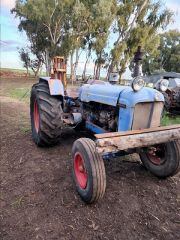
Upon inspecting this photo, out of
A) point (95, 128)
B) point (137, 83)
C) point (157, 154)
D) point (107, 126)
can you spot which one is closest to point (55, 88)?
point (95, 128)

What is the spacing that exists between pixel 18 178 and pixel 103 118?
1.59m

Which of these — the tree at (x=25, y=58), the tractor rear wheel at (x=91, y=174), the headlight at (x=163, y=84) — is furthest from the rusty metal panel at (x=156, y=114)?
the tree at (x=25, y=58)

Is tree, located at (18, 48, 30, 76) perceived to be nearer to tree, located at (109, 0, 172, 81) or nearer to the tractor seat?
tree, located at (109, 0, 172, 81)

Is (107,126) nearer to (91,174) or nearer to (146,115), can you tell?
(146,115)

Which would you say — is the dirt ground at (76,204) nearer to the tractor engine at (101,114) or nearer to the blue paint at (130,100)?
the tractor engine at (101,114)

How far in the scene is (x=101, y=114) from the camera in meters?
4.29

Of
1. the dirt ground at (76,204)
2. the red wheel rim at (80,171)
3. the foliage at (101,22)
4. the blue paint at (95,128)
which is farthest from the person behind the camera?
the foliage at (101,22)

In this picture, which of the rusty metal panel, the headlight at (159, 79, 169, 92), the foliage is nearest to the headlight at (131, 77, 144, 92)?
the rusty metal panel

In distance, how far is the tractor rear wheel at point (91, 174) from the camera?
2.97m

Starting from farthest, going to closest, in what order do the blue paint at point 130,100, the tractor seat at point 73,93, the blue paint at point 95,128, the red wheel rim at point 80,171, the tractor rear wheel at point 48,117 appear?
1. the tractor seat at point 73,93
2. the tractor rear wheel at point 48,117
3. the blue paint at point 95,128
4. the blue paint at point 130,100
5. the red wheel rim at point 80,171

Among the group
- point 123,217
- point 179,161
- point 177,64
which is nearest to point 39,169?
point 123,217

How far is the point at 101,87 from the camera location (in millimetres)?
4211

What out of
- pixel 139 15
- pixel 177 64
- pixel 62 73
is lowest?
pixel 177 64

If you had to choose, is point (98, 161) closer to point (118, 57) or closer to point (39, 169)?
point (39, 169)
